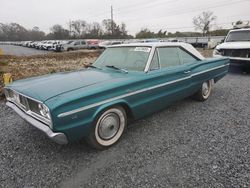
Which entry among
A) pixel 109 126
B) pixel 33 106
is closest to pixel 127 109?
pixel 109 126

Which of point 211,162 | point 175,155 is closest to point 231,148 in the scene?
point 211,162

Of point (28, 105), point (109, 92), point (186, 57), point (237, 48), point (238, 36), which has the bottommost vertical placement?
point (28, 105)

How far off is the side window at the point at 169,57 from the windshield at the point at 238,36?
6.09m

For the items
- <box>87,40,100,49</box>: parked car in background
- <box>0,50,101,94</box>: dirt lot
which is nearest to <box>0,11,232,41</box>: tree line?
<box>87,40,100,49</box>: parked car in background

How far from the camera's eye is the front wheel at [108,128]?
8.85 feet

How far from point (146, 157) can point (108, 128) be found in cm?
68

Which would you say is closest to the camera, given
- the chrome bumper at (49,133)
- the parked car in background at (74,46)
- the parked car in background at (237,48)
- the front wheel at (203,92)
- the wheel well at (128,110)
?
the chrome bumper at (49,133)

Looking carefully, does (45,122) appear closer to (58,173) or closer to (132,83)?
(58,173)

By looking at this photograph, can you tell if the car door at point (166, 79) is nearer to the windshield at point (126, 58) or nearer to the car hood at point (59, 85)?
the windshield at point (126, 58)

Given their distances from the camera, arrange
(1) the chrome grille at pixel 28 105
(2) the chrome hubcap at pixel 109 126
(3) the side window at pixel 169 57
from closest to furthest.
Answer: (1) the chrome grille at pixel 28 105, (2) the chrome hubcap at pixel 109 126, (3) the side window at pixel 169 57

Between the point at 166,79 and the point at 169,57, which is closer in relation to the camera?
the point at 166,79

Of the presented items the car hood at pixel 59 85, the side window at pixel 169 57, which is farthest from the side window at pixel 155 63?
the car hood at pixel 59 85

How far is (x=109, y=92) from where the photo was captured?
2605 mm

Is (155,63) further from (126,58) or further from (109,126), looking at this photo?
(109,126)
